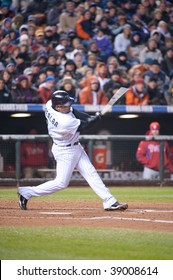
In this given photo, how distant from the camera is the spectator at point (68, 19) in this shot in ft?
59.1

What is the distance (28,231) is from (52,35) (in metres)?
10.1

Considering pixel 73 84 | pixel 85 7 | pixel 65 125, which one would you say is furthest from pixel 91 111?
pixel 65 125

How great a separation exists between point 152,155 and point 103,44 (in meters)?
3.74

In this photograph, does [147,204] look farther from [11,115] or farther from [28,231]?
[11,115]

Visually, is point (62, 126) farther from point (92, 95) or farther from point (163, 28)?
point (163, 28)

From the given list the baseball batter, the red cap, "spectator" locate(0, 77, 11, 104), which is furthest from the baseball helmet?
the red cap

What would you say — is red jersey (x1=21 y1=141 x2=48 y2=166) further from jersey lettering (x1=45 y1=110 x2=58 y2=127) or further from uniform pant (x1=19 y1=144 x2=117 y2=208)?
jersey lettering (x1=45 y1=110 x2=58 y2=127)

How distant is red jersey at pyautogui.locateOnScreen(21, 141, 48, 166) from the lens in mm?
14664

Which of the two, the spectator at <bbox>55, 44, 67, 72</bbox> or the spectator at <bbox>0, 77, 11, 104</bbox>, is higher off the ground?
the spectator at <bbox>55, 44, 67, 72</bbox>

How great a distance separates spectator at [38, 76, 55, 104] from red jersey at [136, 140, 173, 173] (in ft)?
6.62

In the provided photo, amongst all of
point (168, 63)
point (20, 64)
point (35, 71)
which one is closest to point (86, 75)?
point (35, 71)

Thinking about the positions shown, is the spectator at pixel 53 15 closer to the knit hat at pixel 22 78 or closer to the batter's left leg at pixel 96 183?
the knit hat at pixel 22 78

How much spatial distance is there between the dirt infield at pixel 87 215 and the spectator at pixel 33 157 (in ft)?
11.2

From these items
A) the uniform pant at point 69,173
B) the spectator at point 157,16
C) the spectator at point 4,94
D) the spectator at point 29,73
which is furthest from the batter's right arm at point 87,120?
the spectator at point 157,16
